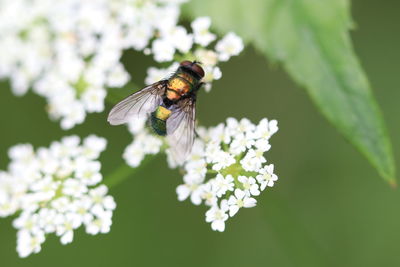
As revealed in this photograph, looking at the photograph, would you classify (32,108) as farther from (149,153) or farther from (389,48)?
(389,48)

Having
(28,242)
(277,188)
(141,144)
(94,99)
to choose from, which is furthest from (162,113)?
(277,188)

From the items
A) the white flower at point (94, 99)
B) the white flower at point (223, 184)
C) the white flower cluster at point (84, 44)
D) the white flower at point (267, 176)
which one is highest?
the white flower cluster at point (84, 44)

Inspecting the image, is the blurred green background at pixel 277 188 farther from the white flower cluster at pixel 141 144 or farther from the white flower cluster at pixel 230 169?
the white flower cluster at pixel 230 169

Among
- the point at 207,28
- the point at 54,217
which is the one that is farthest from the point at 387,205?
the point at 54,217

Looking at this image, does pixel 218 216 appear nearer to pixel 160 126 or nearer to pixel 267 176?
pixel 267 176

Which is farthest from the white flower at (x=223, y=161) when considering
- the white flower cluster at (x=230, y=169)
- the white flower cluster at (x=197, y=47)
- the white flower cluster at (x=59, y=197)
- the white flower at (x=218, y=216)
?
the white flower cluster at (x=59, y=197)

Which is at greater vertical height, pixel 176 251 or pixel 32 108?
pixel 32 108
